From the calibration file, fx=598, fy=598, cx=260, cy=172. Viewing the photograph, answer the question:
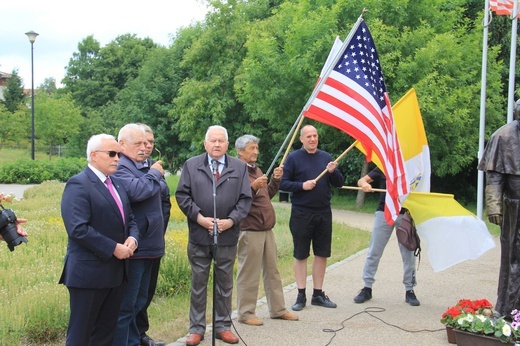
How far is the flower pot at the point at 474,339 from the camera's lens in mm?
5406

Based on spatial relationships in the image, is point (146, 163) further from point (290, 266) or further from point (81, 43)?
point (81, 43)

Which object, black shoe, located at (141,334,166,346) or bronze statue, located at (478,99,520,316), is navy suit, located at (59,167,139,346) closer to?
black shoe, located at (141,334,166,346)

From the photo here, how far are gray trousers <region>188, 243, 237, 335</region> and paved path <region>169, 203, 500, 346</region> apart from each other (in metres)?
0.21

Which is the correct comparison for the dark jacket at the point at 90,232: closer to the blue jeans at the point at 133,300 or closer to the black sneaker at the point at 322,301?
the blue jeans at the point at 133,300

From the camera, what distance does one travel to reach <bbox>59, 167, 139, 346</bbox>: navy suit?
4.32 m

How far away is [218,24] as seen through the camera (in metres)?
29.7

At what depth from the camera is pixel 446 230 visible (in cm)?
682

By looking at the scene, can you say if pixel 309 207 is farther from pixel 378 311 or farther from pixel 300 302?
pixel 378 311

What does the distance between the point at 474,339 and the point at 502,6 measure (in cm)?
1206

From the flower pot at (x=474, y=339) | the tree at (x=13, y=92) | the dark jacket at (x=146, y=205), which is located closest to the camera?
the dark jacket at (x=146, y=205)

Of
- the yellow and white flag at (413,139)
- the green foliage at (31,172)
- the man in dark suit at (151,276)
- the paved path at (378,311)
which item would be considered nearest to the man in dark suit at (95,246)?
the man in dark suit at (151,276)

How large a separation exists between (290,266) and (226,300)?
12.6 feet

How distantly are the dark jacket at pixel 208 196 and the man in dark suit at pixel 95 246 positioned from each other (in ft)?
4.21

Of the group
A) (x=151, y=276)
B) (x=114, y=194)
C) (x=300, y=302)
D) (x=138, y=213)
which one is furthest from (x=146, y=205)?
(x=300, y=302)
